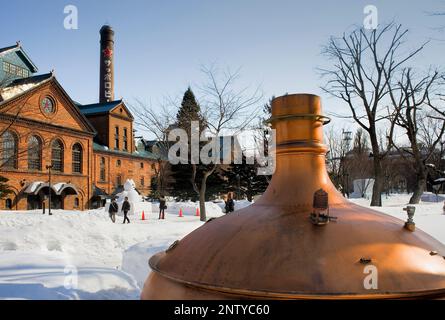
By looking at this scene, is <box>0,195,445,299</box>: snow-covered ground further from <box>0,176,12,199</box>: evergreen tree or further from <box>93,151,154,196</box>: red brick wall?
<box>93,151,154,196</box>: red brick wall

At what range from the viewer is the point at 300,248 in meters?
2.04

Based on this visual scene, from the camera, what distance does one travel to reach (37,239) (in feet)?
35.9

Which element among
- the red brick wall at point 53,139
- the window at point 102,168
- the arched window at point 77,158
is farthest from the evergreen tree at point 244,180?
the arched window at point 77,158

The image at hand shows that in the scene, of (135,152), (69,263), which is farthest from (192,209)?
→ (135,152)

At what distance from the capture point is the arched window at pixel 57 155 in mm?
35125

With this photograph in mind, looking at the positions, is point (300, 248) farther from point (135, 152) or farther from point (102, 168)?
point (135, 152)

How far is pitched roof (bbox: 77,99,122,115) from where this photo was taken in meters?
46.2

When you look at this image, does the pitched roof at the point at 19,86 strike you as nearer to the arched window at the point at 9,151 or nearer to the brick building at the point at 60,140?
the brick building at the point at 60,140

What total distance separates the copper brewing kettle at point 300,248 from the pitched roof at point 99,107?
46006 mm

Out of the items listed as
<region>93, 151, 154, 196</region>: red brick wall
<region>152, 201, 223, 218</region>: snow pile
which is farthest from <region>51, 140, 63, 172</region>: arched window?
<region>152, 201, 223, 218</region>: snow pile

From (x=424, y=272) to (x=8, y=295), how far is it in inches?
219
